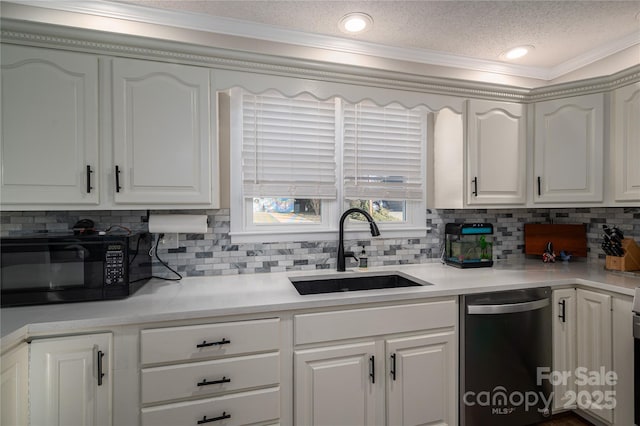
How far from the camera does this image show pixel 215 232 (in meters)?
2.00

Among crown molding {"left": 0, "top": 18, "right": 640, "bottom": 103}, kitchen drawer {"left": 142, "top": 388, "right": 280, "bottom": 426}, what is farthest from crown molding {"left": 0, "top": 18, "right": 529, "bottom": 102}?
kitchen drawer {"left": 142, "top": 388, "right": 280, "bottom": 426}

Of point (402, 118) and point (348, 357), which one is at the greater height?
point (402, 118)

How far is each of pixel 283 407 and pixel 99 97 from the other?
69.3 inches

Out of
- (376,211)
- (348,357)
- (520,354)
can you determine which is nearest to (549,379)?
(520,354)

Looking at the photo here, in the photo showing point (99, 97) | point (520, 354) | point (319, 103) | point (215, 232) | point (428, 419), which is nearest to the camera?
point (99, 97)

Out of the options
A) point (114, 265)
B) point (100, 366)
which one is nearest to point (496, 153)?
point (114, 265)

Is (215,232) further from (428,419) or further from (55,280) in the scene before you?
(428,419)

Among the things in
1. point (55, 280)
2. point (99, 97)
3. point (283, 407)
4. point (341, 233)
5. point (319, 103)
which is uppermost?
point (319, 103)

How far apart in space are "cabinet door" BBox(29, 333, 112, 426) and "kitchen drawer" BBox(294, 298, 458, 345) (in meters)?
0.81

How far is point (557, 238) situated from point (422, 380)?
5.88 ft

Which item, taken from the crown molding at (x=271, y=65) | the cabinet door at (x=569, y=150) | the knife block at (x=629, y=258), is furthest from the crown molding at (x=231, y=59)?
the knife block at (x=629, y=258)

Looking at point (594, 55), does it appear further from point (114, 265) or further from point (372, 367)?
point (114, 265)

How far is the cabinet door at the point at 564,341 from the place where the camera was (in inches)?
74.1

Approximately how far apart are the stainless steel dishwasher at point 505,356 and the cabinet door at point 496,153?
27.7 inches
